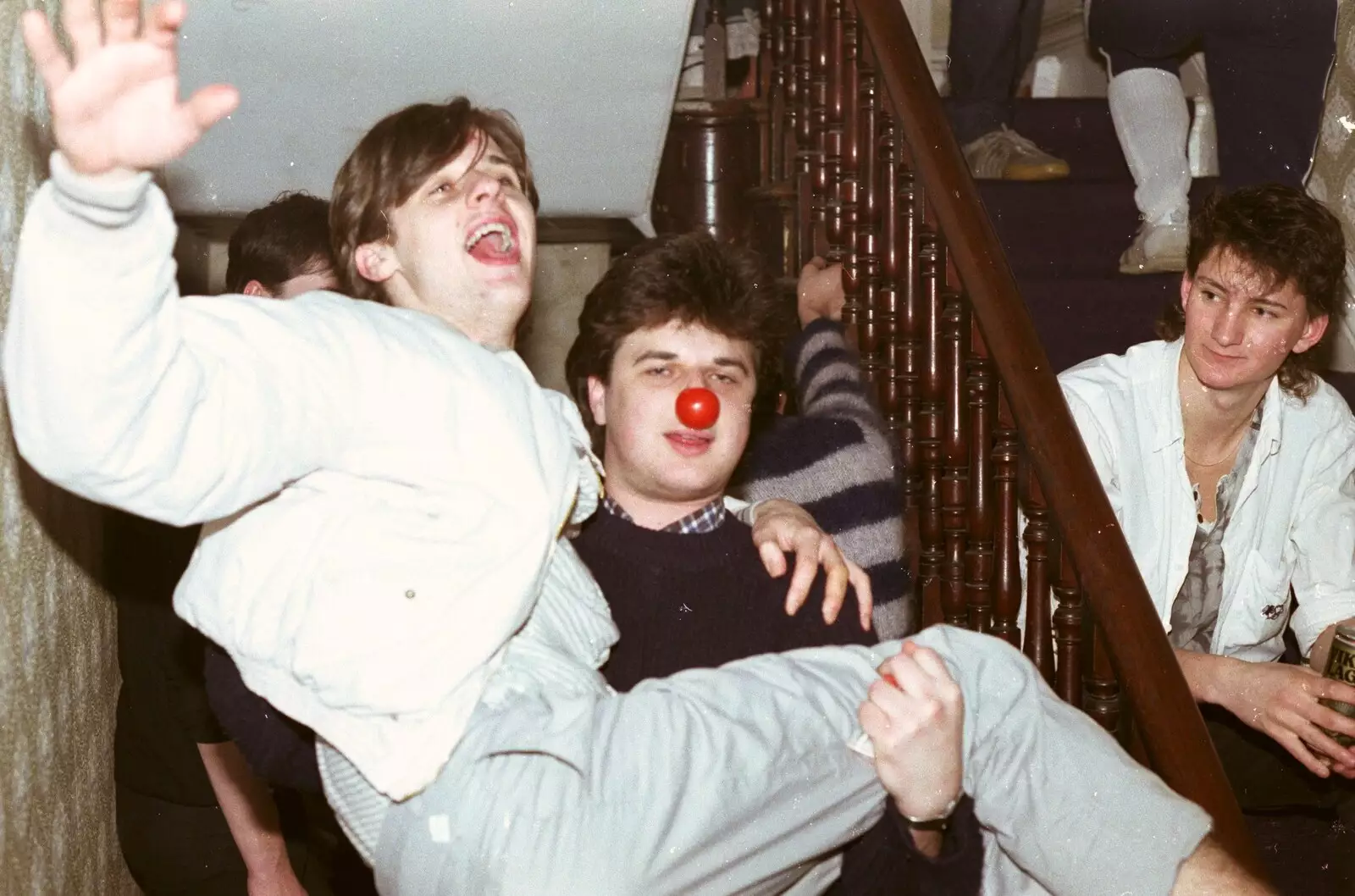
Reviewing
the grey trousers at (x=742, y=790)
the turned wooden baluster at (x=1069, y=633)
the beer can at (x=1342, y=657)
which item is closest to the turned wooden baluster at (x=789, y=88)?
the turned wooden baluster at (x=1069, y=633)

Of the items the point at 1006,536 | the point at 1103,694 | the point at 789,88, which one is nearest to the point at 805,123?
the point at 789,88

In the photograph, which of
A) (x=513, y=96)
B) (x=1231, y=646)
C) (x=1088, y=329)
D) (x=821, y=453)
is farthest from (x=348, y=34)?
(x=1231, y=646)

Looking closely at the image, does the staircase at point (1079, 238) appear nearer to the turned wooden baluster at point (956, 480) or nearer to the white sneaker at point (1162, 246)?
the white sneaker at point (1162, 246)

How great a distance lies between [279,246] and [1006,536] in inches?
48.3

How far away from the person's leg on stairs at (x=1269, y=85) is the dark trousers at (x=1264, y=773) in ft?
4.70

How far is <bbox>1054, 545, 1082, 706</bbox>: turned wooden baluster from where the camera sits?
1995mm

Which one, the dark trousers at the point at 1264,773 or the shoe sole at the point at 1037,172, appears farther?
the shoe sole at the point at 1037,172

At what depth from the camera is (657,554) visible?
167 centimetres

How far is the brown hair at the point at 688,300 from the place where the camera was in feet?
→ 5.95

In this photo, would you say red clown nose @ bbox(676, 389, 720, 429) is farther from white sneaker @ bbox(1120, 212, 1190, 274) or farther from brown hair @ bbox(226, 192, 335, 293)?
white sneaker @ bbox(1120, 212, 1190, 274)

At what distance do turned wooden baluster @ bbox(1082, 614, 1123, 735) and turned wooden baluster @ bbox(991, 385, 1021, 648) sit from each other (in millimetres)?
201

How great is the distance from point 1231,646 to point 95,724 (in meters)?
1.90

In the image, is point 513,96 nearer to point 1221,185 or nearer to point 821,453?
point 821,453

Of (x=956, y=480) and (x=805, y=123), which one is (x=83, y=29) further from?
(x=805, y=123)
